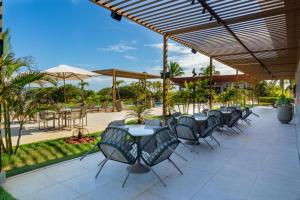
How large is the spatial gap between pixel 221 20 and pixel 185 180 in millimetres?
4367

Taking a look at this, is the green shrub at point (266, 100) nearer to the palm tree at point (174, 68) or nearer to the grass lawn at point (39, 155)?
the palm tree at point (174, 68)

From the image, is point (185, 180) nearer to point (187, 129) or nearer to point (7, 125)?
point (187, 129)

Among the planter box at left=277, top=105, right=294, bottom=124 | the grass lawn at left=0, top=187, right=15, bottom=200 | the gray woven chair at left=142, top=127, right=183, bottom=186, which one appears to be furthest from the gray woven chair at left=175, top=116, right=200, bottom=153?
the planter box at left=277, top=105, right=294, bottom=124

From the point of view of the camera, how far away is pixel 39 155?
4.61m

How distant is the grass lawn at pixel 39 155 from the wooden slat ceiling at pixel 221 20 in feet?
11.6

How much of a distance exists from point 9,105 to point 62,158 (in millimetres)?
1555

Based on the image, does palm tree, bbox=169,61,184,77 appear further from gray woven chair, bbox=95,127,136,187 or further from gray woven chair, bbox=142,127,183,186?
gray woven chair, bbox=95,127,136,187

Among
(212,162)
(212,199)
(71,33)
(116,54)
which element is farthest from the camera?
(116,54)

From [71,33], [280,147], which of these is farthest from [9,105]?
[71,33]

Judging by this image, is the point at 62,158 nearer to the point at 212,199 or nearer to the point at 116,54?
the point at 212,199

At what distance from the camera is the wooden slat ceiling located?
466 centimetres

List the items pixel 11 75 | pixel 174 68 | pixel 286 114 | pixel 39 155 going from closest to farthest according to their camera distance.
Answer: pixel 11 75, pixel 39 155, pixel 286 114, pixel 174 68

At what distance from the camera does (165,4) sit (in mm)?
4719

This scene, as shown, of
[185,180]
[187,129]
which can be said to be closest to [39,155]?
[185,180]
